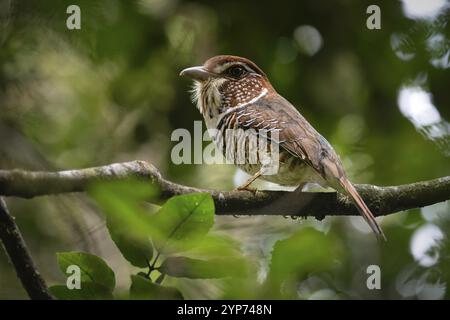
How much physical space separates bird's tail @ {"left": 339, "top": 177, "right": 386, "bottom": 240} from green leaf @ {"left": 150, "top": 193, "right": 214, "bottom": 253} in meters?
0.69

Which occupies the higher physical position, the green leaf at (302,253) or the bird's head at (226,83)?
the bird's head at (226,83)

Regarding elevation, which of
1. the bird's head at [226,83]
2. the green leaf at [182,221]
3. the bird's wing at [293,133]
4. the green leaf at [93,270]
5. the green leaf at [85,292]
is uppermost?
the bird's head at [226,83]

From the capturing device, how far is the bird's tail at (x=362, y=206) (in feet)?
5.13

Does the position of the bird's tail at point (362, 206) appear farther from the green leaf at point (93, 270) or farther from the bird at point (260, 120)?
the green leaf at point (93, 270)

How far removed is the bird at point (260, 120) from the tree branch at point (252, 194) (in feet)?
0.24

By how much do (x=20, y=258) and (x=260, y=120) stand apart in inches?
43.9

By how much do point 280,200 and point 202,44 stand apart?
1.15 m

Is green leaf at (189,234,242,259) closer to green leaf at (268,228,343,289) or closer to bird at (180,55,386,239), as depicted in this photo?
green leaf at (268,228,343,289)

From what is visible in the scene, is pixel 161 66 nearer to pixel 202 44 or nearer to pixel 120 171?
pixel 202 44

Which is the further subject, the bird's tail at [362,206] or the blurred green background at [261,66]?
the blurred green background at [261,66]

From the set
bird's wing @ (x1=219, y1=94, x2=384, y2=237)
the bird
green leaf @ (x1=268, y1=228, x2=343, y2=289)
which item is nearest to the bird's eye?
the bird

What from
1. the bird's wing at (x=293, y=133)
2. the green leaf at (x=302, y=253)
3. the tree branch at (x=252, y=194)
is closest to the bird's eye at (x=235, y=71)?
the bird's wing at (x=293, y=133)

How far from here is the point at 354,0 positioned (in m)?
2.83
